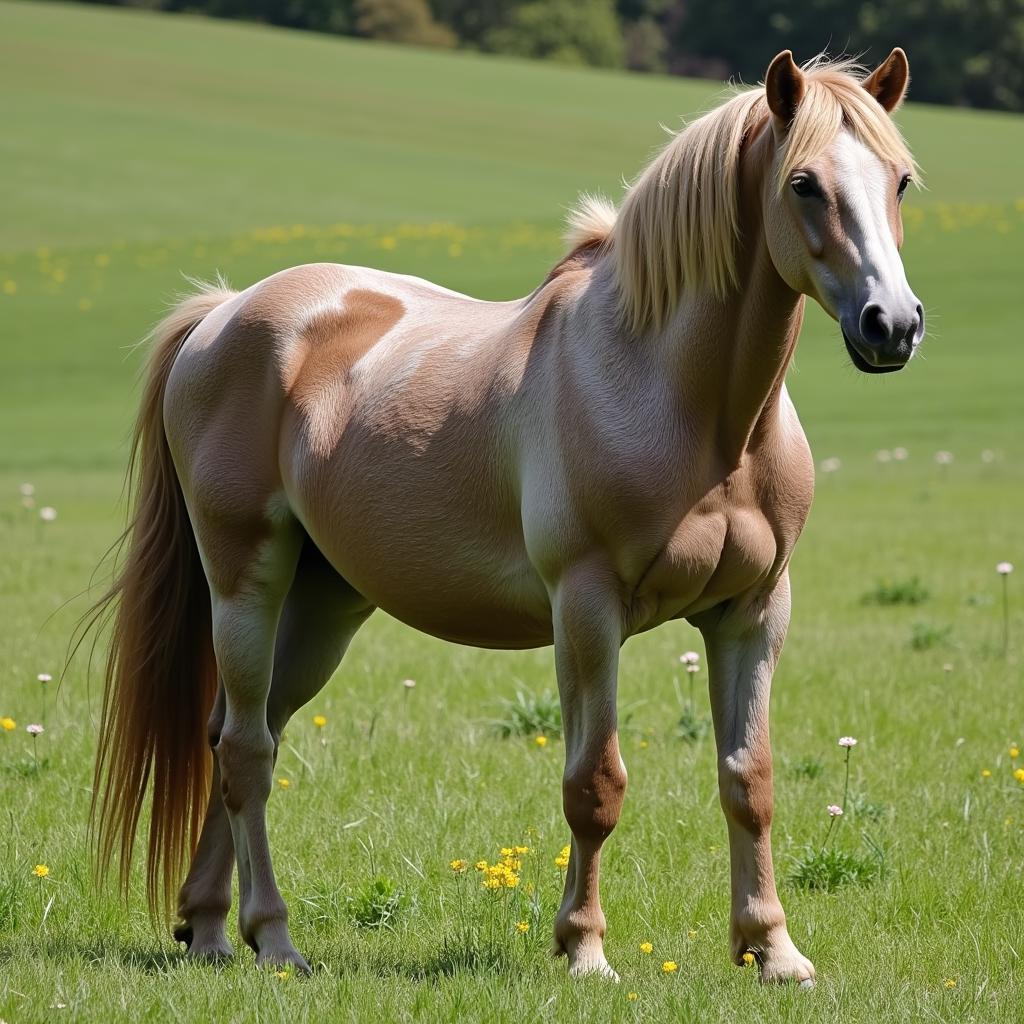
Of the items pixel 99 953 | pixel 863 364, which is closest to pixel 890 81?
pixel 863 364

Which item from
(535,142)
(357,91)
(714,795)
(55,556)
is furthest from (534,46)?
(714,795)

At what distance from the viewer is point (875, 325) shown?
131 inches

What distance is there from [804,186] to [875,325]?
41 centimetres

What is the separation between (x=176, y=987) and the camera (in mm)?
3801

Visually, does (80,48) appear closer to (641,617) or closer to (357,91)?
(357,91)

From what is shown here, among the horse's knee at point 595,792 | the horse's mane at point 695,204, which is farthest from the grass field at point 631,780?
the horse's mane at point 695,204

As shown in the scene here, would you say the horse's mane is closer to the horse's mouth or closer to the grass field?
the horse's mouth

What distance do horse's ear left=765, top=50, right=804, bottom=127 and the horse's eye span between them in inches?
7.1

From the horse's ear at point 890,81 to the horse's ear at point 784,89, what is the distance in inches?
11.1

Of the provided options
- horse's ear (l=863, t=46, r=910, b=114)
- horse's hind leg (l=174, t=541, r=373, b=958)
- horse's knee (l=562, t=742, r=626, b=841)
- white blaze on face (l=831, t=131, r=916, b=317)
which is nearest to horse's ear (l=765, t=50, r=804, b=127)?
white blaze on face (l=831, t=131, r=916, b=317)

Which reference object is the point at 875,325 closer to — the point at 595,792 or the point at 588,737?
the point at 588,737

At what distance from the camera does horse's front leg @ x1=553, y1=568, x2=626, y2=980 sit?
377 cm

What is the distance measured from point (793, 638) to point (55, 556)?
641 centimetres

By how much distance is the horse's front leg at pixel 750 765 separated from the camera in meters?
3.94
